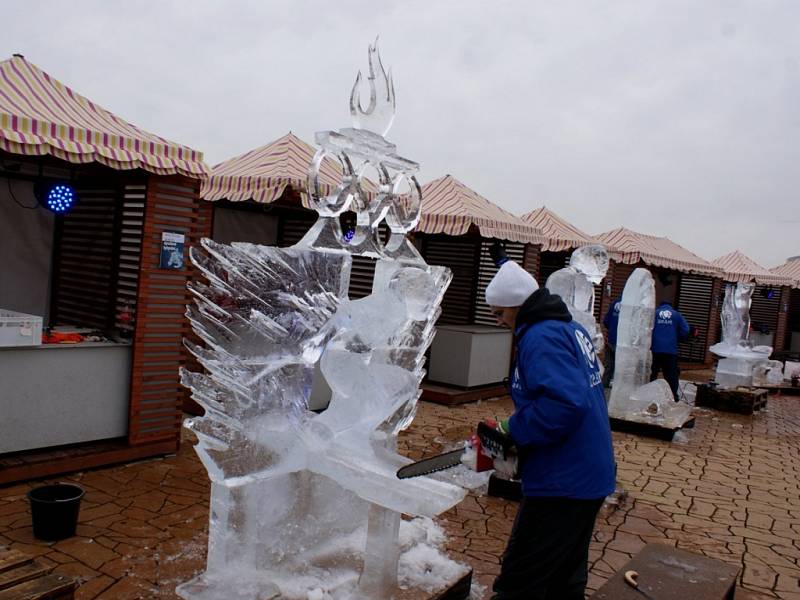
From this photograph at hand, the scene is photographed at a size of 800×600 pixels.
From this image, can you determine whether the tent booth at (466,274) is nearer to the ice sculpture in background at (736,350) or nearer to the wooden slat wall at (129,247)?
the ice sculpture in background at (736,350)

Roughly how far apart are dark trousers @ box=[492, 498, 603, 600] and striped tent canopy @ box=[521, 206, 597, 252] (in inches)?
336

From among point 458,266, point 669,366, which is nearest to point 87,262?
point 458,266

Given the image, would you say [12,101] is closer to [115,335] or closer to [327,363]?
[115,335]

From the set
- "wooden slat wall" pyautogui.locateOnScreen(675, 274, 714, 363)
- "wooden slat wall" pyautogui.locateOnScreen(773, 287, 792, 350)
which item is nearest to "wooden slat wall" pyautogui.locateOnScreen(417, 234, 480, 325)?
"wooden slat wall" pyautogui.locateOnScreen(675, 274, 714, 363)

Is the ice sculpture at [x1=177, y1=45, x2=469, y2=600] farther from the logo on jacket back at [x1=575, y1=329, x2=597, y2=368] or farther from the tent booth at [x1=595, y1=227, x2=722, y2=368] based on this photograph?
the tent booth at [x1=595, y1=227, x2=722, y2=368]

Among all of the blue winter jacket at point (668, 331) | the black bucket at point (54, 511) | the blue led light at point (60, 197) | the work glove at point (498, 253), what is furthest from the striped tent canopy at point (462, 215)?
the black bucket at point (54, 511)

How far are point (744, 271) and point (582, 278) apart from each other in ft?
45.1

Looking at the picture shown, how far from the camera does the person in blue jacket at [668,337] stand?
436 inches

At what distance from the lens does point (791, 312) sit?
23.5m

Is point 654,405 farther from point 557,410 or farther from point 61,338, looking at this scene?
point 61,338

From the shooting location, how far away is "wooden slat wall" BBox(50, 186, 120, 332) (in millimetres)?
6766

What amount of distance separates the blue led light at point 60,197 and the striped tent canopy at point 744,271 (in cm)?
1649

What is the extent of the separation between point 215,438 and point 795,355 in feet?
68.6

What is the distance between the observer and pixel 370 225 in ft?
12.9
